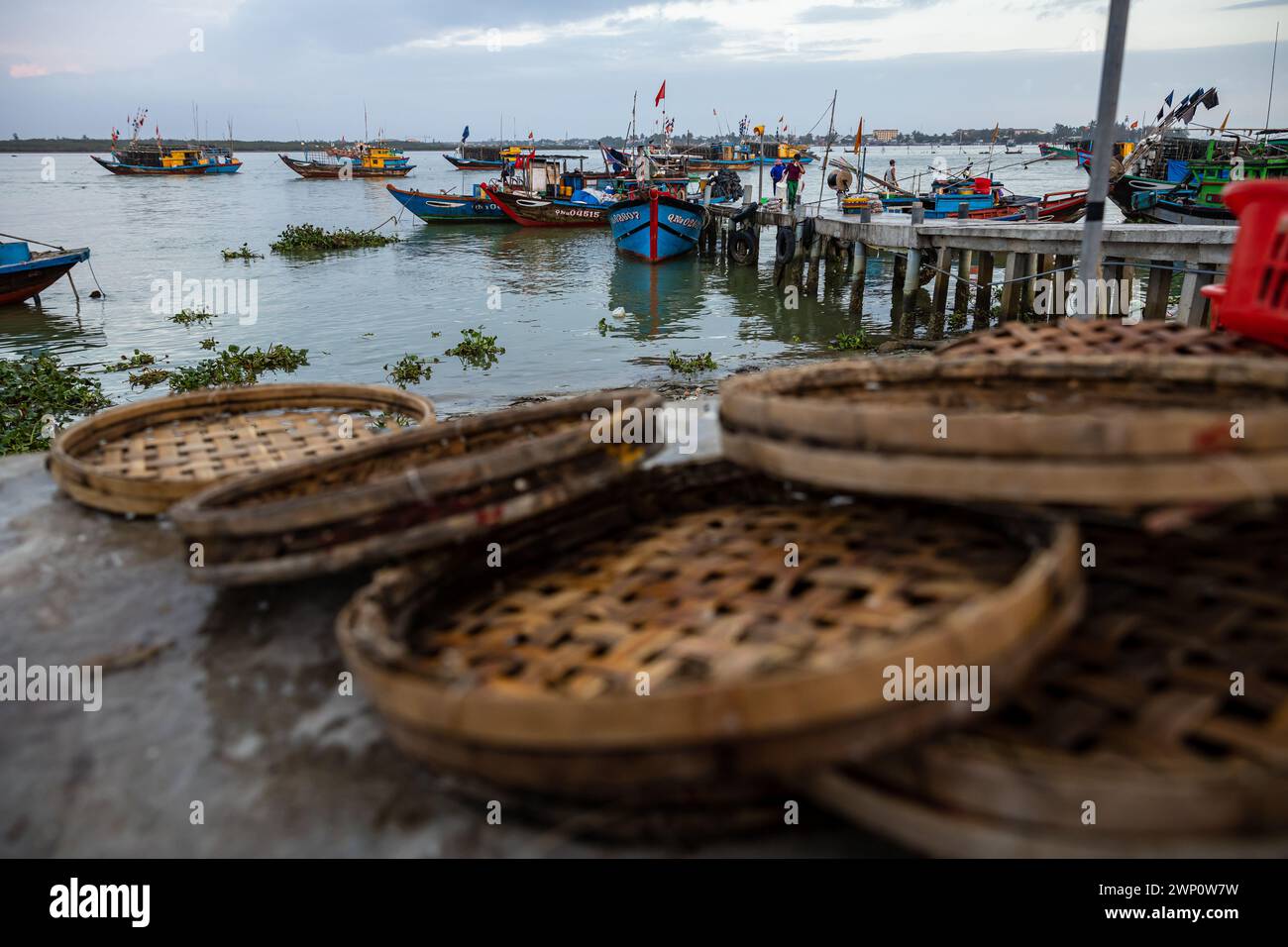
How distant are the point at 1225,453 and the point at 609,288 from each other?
71.0 ft

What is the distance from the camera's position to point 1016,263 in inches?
529

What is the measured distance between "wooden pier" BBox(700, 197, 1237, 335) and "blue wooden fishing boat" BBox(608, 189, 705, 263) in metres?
4.02

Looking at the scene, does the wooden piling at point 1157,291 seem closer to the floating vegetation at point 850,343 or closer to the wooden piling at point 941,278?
the wooden piling at point 941,278

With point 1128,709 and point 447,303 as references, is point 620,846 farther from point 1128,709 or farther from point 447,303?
point 447,303

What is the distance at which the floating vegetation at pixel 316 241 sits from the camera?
28609 millimetres

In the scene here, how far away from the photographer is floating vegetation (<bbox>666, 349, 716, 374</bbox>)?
1293 cm

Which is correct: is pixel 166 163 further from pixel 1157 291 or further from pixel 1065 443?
pixel 1065 443

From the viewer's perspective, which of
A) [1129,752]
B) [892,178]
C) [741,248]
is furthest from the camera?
[892,178]

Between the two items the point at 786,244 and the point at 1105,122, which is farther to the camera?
the point at 786,244

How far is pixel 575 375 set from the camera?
1347 cm

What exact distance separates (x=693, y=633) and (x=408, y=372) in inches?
458

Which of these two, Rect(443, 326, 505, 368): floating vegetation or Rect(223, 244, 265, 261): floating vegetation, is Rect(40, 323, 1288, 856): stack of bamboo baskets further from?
Rect(223, 244, 265, 261): floating vegetation

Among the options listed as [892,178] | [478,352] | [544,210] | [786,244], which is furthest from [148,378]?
[544,210]
